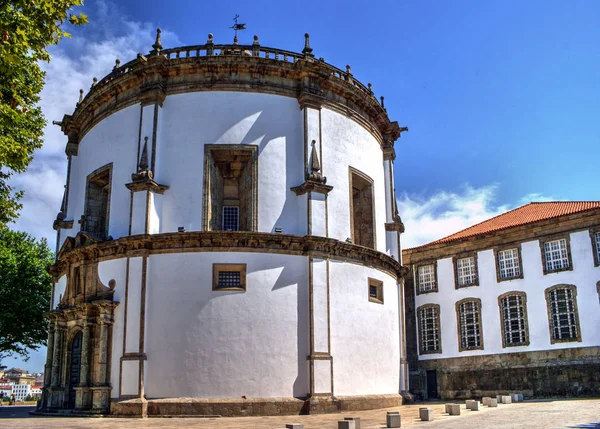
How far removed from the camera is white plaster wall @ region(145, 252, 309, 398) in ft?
66.9

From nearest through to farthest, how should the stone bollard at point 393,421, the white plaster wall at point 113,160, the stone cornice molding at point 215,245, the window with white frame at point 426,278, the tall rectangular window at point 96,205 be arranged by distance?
the stone bollard at point 393,421 → the stone cornice molding at point 215,245 → the white plaster wall at point 113,160 → the tall rectangular window at point 96,205 → the window with white frame at point 426,278

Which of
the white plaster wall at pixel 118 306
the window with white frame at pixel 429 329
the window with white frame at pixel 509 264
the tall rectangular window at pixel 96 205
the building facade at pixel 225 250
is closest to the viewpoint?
the building facade at pixel 225 250

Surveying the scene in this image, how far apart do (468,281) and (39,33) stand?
28684 mm

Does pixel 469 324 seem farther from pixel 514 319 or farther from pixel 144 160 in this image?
pixel 144 160

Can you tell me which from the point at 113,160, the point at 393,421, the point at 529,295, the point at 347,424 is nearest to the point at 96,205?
the point at 113,160

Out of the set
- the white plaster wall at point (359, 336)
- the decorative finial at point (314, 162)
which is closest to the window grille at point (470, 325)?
the white plaster wall at point (359, 336)

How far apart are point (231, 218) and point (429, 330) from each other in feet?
56.8

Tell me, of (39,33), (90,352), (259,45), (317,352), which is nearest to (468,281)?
(317,352)

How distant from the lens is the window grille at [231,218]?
2358 cm

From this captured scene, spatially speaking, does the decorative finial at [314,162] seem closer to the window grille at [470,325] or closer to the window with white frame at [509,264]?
the window with white frame at [509,264]

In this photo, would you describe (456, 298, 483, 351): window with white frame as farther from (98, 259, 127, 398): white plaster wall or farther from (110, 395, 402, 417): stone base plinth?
(98, 259, 127, 398): white plaster wall

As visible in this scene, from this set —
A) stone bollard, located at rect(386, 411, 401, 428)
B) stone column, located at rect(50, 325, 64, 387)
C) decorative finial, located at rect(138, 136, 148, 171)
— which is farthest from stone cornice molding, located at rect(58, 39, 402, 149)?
stone bollard, located at rect(386, 411, 401, 428)

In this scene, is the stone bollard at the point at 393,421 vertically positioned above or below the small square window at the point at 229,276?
below

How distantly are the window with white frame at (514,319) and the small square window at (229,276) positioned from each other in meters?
17.8
